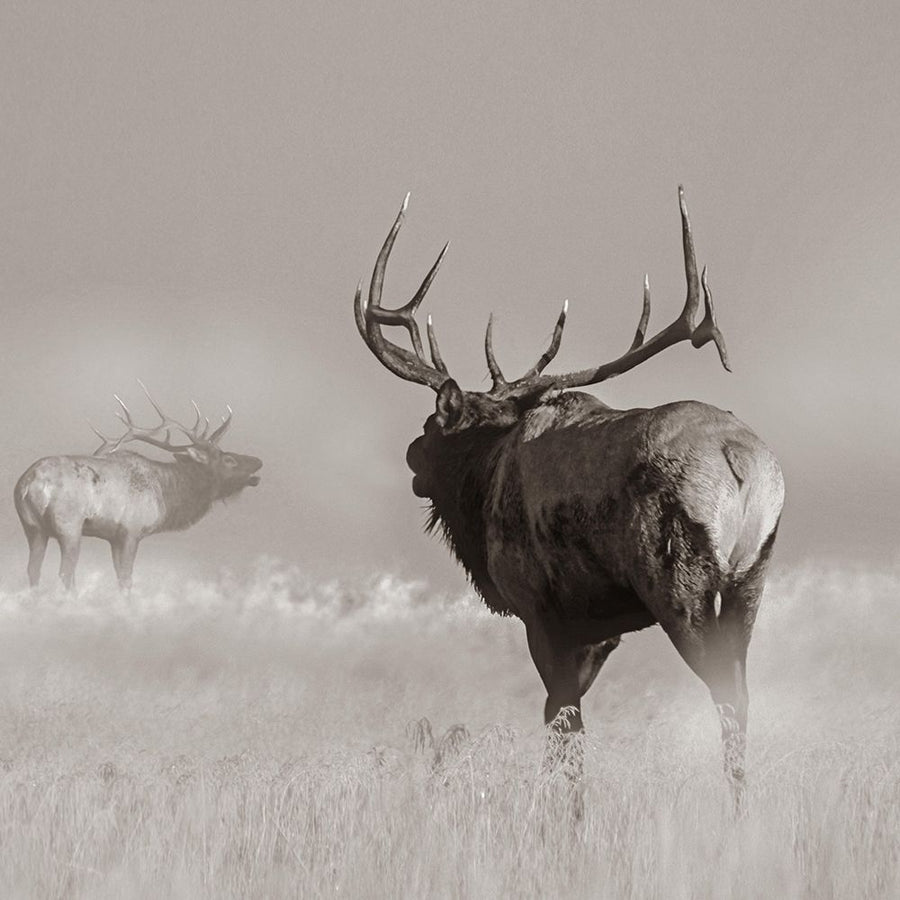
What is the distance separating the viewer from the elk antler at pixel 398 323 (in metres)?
9.33

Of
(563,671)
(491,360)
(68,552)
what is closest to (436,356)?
(491,360)

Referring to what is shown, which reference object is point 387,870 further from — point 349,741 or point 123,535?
point 123,535

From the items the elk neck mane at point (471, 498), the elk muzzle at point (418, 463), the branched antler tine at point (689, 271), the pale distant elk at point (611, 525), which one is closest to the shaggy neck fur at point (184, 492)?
the elk muzzle at point (418, 463)

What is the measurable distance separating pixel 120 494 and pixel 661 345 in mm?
12925

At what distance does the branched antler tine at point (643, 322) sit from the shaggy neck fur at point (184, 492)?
12.8 m

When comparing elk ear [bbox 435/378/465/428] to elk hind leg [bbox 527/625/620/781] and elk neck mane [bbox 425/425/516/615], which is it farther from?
elk hind leg [bbox 527/625/620/781]

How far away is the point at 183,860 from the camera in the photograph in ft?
16.8

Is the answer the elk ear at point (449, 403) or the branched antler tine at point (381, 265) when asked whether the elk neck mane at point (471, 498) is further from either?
the branched antler tine at point (381, 265)

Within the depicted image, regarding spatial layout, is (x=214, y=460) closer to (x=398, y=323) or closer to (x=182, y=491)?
(x=182, y=491)

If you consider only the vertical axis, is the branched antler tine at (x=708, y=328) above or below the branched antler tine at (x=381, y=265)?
below

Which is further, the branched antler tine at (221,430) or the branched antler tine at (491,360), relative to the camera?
the branched antler tine at (221,430)

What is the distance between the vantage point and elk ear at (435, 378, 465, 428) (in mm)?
8414

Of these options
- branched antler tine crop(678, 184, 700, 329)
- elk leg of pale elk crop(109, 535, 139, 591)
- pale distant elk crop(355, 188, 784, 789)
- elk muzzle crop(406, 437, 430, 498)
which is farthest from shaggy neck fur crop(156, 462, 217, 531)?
branched antler tine crop(678, 184, 700, 329)

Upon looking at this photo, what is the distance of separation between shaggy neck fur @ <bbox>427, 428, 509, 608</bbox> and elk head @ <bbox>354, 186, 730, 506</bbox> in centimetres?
1
